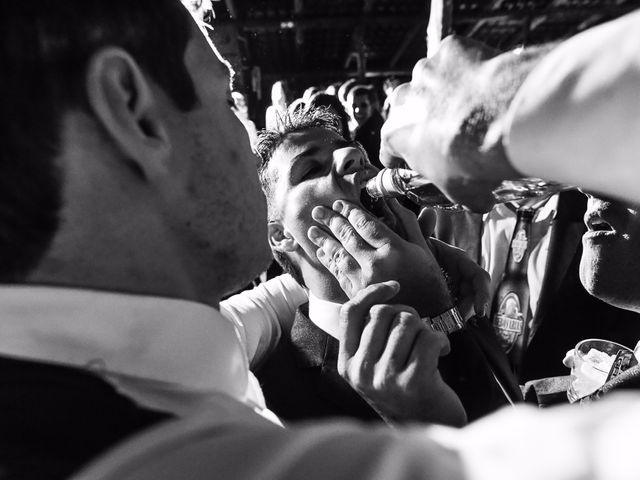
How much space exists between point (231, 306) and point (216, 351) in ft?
3.42

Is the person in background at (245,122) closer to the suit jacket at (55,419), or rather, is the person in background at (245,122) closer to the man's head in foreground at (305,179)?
the man's head in foreground at (305,179)

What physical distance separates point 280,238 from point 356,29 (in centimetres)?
418

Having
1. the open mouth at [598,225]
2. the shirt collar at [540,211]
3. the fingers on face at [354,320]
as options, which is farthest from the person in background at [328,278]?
the shirt collar at [540,211]

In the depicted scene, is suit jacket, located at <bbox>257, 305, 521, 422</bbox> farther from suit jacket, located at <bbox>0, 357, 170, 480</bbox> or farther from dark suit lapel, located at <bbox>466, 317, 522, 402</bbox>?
suit jacket, located at <bbox>0, 357, 170, 480</bbox>

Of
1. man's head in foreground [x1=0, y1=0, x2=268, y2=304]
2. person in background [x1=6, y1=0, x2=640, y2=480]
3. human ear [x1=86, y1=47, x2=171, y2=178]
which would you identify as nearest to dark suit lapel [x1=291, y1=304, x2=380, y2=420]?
person in background [x1=6, y1=0, x2=640, y2=480]

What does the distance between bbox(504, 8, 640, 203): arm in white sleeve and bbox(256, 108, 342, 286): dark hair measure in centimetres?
135

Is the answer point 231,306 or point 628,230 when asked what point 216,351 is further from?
point 628,230

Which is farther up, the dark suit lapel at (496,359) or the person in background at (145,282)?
the person in background at (145,282)

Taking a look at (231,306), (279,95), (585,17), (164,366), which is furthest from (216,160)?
(585,17)

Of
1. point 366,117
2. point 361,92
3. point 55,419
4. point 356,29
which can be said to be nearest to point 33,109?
point 55,419

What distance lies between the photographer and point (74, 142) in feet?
1.83

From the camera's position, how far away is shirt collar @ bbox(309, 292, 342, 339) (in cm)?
145

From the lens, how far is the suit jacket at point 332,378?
131 centimetres

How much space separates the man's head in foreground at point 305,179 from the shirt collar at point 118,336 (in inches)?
38.1
